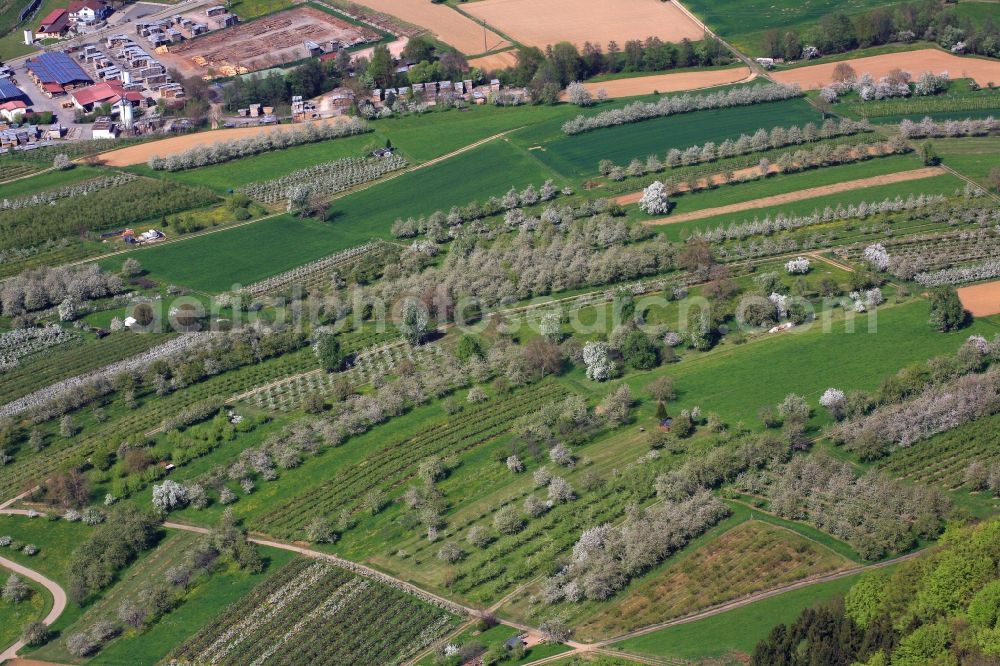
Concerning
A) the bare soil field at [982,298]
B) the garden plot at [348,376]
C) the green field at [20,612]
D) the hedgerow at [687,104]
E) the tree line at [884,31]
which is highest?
the tree line at [884,31]

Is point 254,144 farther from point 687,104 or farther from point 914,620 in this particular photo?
point 914,620

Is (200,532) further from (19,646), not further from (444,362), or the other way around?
(444,362)

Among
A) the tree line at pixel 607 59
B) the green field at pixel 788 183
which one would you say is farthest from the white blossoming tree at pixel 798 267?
the tree line at pixel 607 59

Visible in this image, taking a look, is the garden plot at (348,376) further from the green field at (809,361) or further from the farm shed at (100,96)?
the farm shed at (100,96)

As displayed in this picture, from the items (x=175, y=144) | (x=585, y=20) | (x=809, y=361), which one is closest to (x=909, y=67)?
(x=585, y=20)

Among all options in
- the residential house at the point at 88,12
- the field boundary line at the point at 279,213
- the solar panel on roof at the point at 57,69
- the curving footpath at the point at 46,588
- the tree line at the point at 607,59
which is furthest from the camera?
the residential house at the point at 88,12

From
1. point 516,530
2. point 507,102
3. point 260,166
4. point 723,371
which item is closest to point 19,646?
point 516,530
